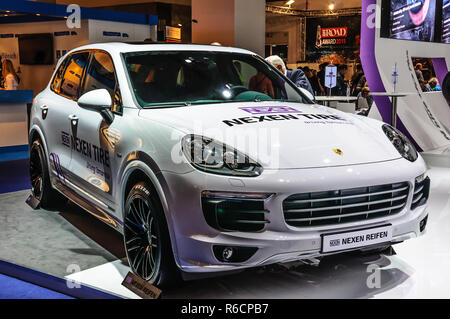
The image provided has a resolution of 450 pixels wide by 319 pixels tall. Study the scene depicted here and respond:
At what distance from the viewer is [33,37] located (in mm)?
13305

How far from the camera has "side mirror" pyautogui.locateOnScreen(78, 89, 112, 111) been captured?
3330 mm

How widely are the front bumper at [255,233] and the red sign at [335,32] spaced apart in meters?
25.2

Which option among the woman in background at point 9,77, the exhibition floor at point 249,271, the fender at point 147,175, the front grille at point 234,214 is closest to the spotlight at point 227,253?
the front grille at point 234,214

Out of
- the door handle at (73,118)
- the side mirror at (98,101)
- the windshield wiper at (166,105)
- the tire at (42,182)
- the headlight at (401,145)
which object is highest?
the side mirror at (98,101)

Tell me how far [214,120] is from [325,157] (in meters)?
0.69

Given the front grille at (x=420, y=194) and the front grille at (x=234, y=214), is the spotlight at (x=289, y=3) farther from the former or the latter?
the front grille at (x=234, y=214)

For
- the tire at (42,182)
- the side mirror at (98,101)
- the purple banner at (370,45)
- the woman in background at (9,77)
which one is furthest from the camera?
the woman in background at (9,77)

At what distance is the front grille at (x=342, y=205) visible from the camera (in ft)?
8.63

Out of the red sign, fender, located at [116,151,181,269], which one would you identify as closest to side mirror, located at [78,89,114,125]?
fender, located at [116,151,181,269]

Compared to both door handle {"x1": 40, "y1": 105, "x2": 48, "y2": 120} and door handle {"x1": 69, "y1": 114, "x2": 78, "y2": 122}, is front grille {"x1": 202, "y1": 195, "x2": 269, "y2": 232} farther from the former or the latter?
door handle {"x1": 40, "y1": 105, "x2": 48, "y2": 120}

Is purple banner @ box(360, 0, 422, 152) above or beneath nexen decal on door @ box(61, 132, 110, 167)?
above

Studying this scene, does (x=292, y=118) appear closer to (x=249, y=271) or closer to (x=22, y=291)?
(x=249, y=271)

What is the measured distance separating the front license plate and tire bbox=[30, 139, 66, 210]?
9.99ft
